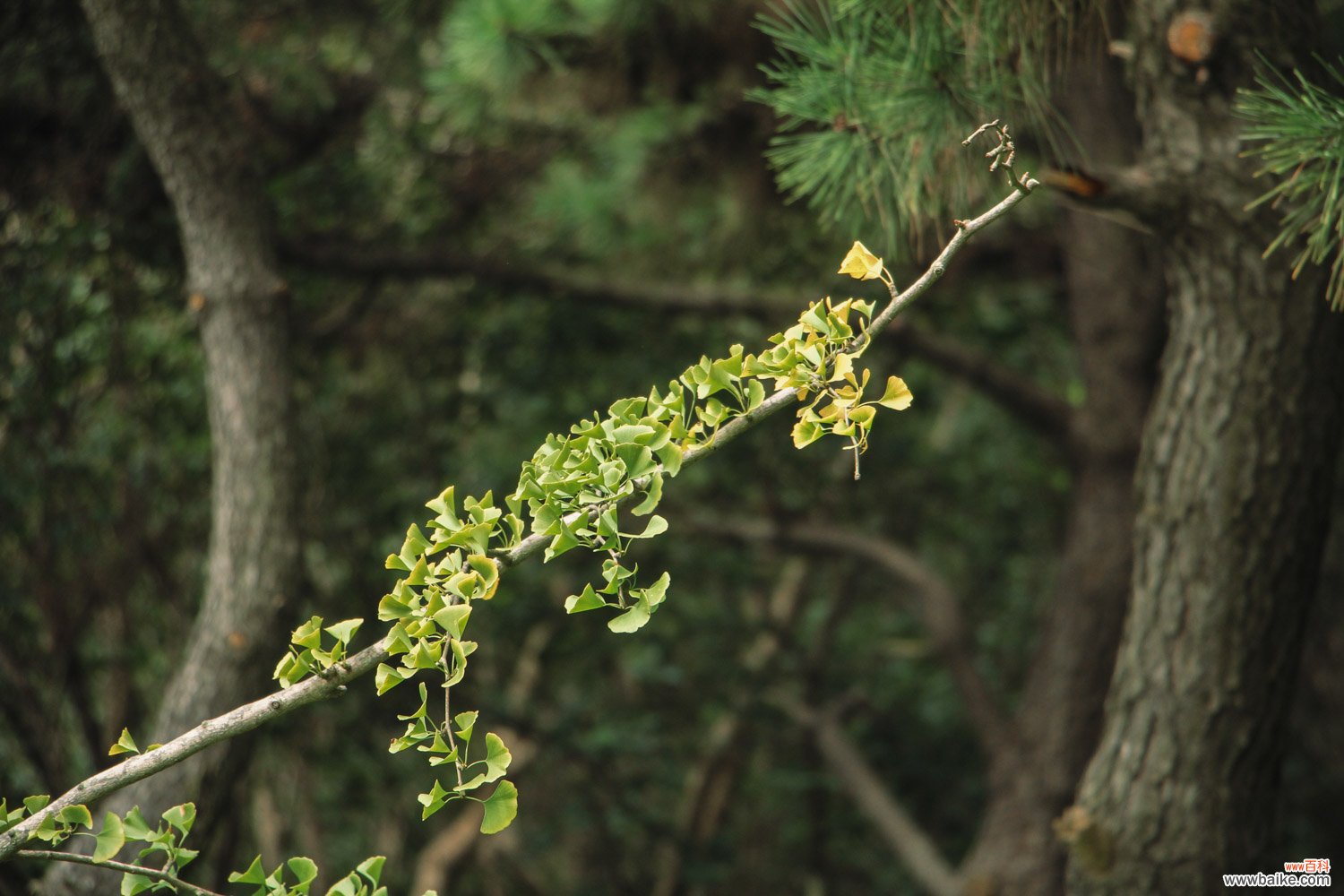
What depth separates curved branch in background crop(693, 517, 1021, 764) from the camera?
9.50 ft

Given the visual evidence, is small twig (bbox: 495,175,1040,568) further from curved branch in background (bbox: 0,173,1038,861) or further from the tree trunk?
the tree trunk

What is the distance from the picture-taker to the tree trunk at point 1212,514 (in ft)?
4.98

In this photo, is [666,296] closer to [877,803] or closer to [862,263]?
[877,803]

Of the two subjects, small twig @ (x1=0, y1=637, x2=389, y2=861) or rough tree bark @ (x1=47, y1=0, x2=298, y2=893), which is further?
rough tree bark @ (x1=47, y1=0, x2=298, y2=893)

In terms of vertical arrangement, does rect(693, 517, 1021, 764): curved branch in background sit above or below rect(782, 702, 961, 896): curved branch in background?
above

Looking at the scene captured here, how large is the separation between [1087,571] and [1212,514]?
90 centimetres

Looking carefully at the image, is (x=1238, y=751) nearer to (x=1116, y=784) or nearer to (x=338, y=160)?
(x=1116, y=784)

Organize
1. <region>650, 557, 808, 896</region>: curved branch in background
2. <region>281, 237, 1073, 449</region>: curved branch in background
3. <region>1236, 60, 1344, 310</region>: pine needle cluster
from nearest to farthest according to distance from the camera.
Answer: <region>1236, 60, 1344, 310</region>: pine needle cluster < <region>281, 237, 1073, 449</region>: curved branch in background < <region>650, 557, 808, 896</region>: curved branch in background

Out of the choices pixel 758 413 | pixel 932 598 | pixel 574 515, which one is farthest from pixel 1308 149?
pixel 932 598

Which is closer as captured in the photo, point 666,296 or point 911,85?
point 911,85

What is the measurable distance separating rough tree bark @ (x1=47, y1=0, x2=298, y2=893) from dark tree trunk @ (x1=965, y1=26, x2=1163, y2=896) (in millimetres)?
1617

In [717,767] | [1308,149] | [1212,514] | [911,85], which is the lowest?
[717,767]

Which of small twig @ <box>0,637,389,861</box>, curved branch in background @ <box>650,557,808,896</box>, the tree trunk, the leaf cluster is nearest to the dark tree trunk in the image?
the tree trunk

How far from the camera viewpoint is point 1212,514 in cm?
163
